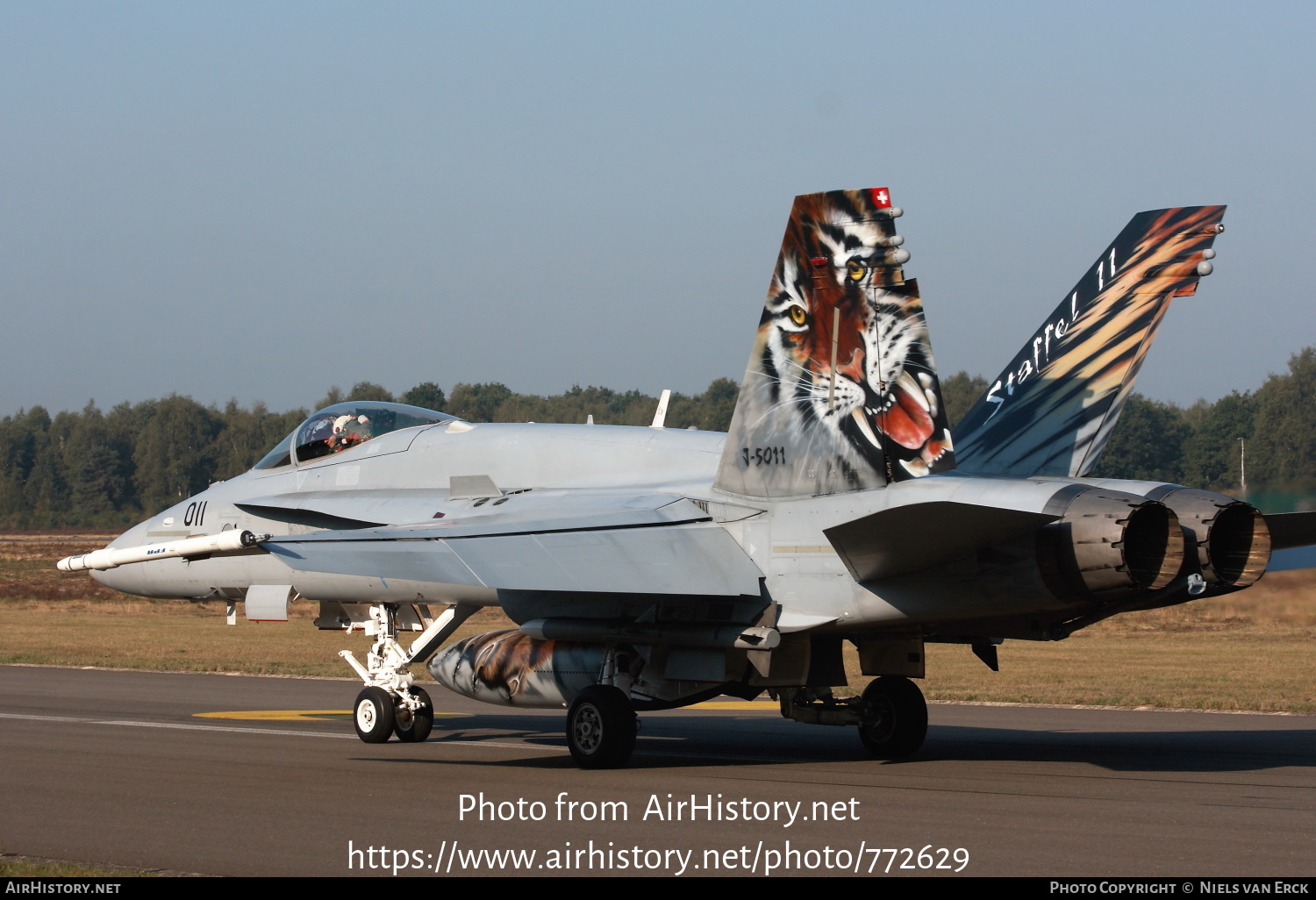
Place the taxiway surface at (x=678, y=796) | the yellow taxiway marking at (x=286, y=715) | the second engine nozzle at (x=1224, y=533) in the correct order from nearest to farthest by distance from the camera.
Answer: the taxiway surface at (x=678, y=796) < the second engine nozzle at (x=1224, y=533) < the yellow taxiway marking at (x=286, y=715)

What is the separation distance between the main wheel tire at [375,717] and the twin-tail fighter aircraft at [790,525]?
20 mm

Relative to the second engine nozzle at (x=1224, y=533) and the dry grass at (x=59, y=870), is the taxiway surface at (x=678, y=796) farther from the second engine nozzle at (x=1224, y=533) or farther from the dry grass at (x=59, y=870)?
the second engine nozzle at (x=1224, y=533)

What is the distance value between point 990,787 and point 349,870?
5366 mm

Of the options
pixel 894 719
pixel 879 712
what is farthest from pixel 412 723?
pixel 894 719

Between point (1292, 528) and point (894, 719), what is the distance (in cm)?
394

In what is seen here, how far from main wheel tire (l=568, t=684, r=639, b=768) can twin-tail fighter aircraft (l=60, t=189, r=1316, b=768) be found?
2 centimetres

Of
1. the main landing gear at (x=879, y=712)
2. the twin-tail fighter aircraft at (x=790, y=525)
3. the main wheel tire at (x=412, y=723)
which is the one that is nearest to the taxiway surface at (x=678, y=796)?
the main wheel tire at (x=412, y=723)

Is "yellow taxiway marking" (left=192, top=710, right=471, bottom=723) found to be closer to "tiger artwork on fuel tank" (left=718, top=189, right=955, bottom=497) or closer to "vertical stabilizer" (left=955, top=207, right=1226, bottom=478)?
"vertical stabilizer" (left=955, top=207, right=1226, bottom=478)

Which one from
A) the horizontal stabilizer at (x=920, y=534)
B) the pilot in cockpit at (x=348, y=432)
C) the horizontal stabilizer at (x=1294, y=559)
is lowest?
the horizontal stabilizer at (x=1294, y=559)

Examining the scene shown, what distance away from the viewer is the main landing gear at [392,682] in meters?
14.7

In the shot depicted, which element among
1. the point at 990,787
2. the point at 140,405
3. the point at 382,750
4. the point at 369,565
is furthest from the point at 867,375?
the point at 140,405

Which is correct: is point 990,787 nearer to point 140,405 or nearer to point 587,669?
point 587,669

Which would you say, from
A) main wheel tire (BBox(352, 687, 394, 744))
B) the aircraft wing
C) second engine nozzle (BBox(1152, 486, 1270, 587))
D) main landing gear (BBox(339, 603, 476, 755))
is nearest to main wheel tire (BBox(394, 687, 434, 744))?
main landing gear (BBox(339, 603, 476, 755))

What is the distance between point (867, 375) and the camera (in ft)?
Result: 36.0
